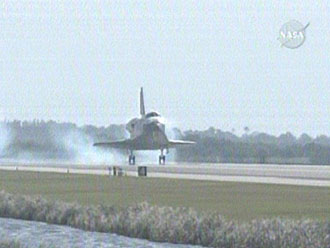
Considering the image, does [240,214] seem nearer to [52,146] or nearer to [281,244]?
[281,244]

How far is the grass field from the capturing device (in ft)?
143

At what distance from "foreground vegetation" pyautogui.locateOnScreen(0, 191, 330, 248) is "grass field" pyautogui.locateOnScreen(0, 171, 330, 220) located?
279 cm

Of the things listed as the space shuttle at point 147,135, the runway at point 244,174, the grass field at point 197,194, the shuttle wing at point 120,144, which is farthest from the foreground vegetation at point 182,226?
the shuttle wing at point 120,144

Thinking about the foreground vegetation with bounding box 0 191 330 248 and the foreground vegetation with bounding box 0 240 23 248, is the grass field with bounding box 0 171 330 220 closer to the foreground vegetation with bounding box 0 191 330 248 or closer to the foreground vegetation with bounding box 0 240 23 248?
the foreground vegetation with bounding box 0 191 330 248

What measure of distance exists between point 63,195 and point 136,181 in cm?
1559

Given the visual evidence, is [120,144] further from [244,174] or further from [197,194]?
[197,194]

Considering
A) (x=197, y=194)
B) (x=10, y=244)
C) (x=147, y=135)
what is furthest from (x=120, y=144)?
(x=10, y=244)

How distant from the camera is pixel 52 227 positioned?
42.2 m

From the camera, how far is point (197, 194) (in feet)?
179

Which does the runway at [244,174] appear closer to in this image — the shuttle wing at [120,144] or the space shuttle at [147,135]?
the space shuttle at [147,135]

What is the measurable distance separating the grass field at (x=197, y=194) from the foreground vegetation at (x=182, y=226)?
9.15 feet

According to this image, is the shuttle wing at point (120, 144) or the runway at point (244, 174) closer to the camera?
the runway at point (244, 174)

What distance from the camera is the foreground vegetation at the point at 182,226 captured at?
34281mm

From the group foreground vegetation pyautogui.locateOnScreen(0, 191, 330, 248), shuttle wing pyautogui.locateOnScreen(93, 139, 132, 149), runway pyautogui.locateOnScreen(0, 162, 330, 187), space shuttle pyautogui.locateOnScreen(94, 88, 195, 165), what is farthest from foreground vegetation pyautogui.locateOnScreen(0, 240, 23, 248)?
shuttle wing pyautogui.locateOnScreen(93, 139, 132, 149)
